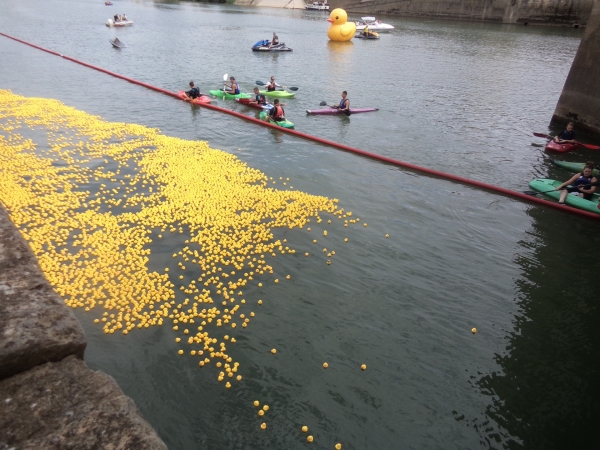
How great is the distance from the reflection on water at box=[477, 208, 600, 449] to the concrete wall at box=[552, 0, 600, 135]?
479 inches

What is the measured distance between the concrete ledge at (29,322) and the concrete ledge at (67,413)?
12 centimetres

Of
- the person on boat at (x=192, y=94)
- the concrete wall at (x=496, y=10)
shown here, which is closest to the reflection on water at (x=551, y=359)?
the person on boat at (x=192, y=94)

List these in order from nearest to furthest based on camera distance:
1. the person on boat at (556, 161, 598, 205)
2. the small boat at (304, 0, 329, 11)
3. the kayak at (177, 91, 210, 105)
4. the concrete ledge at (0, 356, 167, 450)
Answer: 1. the concrete ledge at (0, 356, 167, 450)
2. the person on boat at (556, 161, 598, 205)
3. the kayak at (177, 91, 210, 105)
4. the small boat at (304, 0, 329, 11)

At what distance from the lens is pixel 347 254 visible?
10.6m

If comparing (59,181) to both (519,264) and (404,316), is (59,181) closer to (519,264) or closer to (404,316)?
(404,316)

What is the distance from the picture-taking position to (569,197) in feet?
44.8

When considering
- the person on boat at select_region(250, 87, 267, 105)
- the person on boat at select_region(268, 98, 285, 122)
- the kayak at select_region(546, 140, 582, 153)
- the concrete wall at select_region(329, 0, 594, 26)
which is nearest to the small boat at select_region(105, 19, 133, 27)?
the person on boat at select_region(250, 87, 267, 105)

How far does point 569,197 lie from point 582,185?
0.62 meters

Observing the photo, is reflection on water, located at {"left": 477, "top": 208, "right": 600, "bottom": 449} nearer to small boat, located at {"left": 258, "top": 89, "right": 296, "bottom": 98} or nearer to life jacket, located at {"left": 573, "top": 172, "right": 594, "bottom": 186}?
life jacket, located at {"left": 573, "top": 172, "right": 594, "bottom": 186}

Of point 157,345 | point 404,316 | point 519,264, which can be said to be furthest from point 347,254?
point 157,345

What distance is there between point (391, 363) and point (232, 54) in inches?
1446

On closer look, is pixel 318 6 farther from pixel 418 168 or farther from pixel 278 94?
pixel 418 168

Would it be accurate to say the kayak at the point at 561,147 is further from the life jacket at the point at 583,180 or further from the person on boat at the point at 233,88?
the person on boat at the point at 233,88

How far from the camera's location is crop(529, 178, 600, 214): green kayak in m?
13.2
